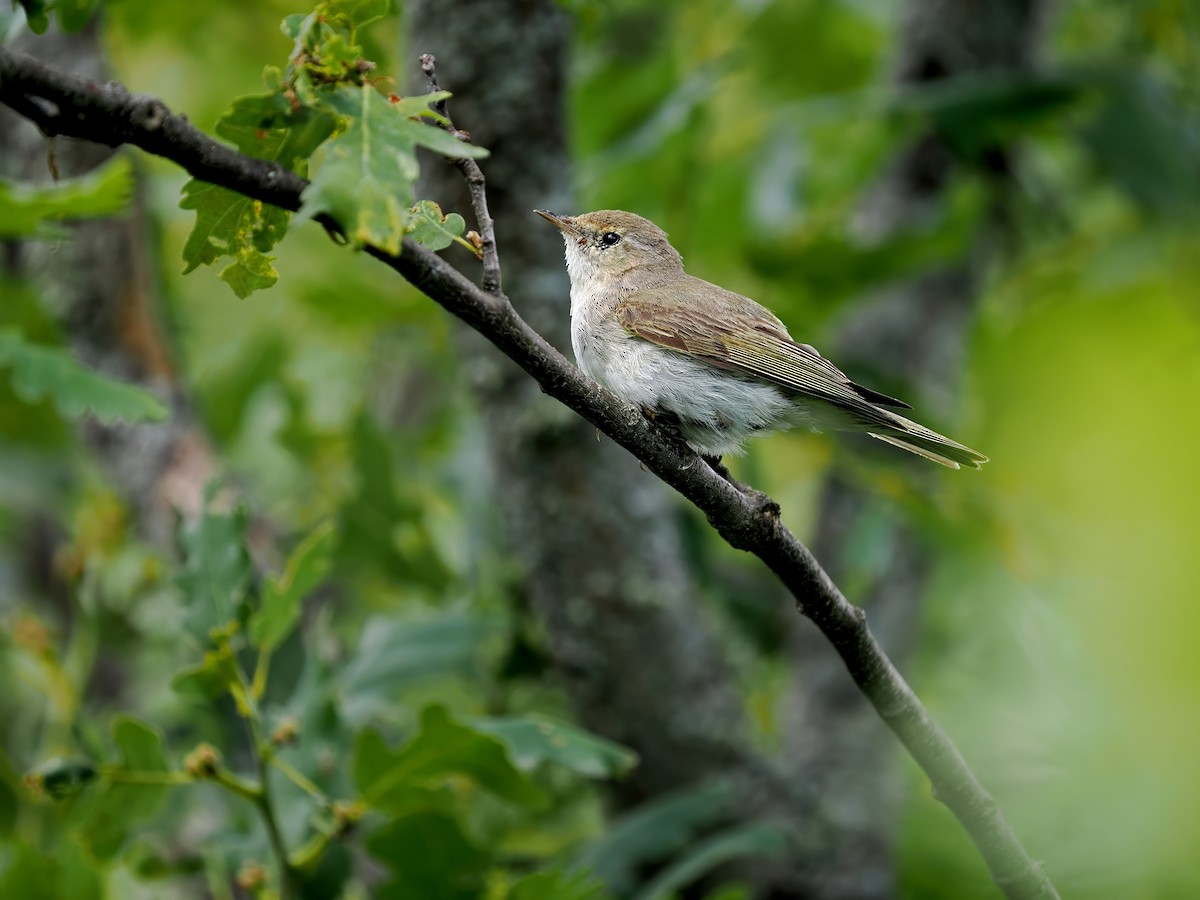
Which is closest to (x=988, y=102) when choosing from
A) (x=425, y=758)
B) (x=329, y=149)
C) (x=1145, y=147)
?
(x=1145, y=147)

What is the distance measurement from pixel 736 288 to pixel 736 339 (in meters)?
2.20

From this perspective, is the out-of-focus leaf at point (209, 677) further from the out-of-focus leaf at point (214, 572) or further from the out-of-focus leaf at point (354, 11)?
the out-of-focus leaf at point (354, 11)

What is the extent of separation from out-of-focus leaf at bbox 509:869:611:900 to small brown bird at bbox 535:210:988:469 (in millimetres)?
906

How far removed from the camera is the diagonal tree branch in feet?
4.39

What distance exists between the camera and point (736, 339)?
2.80m

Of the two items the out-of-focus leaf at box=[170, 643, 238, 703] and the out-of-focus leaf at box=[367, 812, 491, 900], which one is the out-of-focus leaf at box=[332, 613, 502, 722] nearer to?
the out-of-focus leaf at box=[367, 812, 491, 900]

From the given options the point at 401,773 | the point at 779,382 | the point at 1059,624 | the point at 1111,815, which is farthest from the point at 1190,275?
the point at 1111,815

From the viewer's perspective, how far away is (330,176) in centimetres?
133

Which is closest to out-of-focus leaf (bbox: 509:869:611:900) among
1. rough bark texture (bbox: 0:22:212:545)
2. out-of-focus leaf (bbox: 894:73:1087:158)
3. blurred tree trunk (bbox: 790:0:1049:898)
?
blurred tree trunk (bbox: 790:0:1049:898)

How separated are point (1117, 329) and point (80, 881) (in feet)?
7.81

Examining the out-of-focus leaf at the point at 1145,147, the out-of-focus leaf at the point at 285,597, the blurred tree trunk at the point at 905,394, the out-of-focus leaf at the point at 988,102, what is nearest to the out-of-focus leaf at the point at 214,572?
the out-of-focus leaf at the point at 285,597

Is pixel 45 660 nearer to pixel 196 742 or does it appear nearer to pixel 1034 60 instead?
pixel 196 742

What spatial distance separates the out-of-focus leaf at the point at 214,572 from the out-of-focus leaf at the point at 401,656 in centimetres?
65

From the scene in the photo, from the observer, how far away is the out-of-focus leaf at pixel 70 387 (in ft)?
8.82
